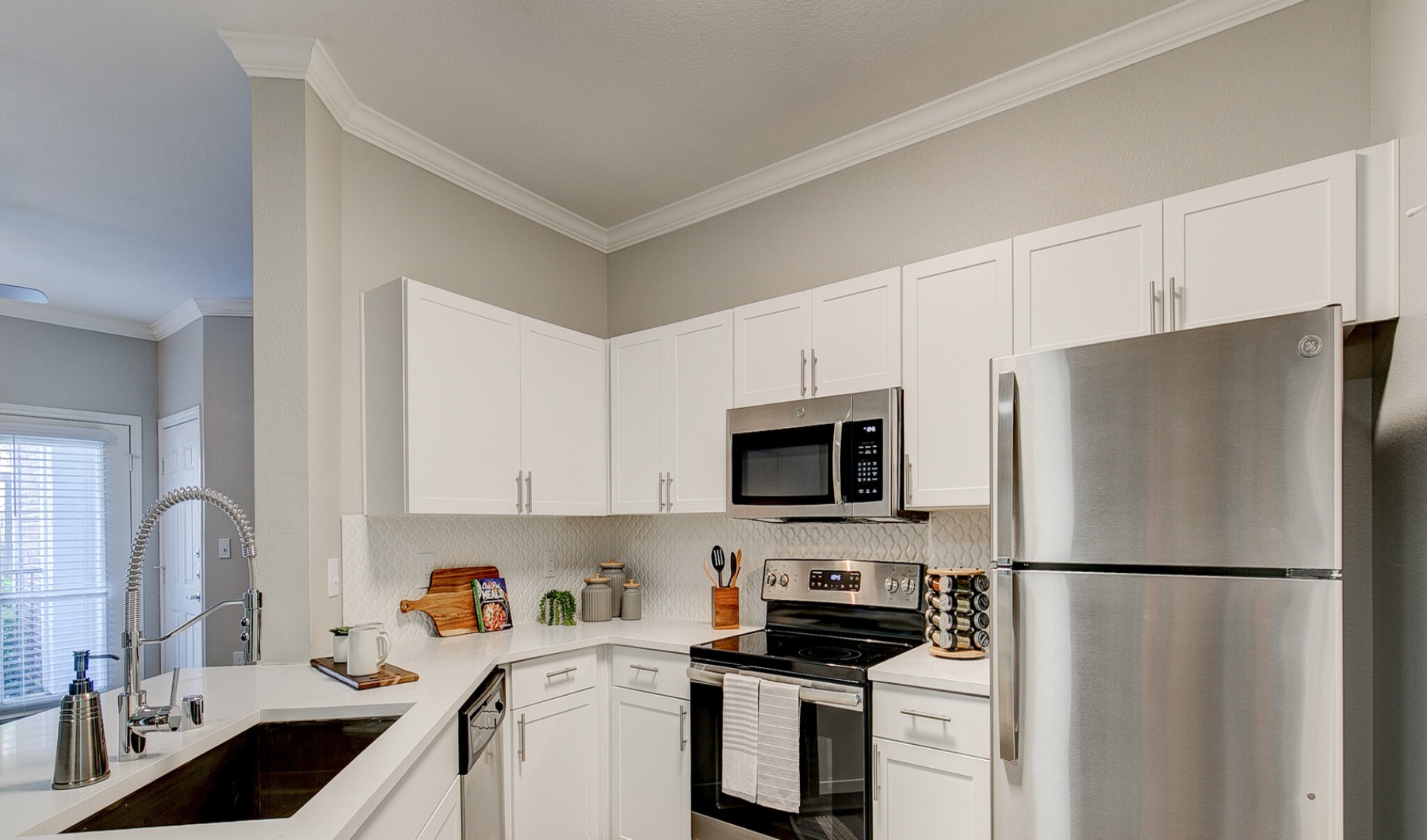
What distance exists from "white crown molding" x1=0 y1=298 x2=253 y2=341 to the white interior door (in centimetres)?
67

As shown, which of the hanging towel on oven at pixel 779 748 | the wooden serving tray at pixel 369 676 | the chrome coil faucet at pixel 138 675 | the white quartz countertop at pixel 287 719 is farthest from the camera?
the hanging towel on oven at pixel 779 748

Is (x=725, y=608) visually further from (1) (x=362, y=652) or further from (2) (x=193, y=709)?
(2) (x=193, y=709)

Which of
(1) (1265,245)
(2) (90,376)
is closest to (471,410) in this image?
(1) (1265,245)

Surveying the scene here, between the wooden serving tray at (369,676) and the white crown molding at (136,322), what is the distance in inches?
151

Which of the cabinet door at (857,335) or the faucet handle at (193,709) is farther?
the cabinet door at (857,335)

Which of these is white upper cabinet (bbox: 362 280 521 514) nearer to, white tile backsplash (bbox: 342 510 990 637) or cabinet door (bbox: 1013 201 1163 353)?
white tile backsplash (bbox: 342 510 990 637)

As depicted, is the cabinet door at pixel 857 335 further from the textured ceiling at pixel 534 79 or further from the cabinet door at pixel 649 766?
the cabinet door at pixel 649 766

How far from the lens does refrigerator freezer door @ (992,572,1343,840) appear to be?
145 centimetres

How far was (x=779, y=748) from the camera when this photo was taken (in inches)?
93.0

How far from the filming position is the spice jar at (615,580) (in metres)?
3.56

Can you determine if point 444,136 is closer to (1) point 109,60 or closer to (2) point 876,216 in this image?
(1) point 109,60

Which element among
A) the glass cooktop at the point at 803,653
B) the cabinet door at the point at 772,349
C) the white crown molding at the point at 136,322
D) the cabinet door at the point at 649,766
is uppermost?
the white crown molding at the point at 136,322

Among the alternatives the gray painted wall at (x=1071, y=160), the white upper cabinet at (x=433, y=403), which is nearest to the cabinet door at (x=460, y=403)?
the white upper cabinet at (x=433, y=403)

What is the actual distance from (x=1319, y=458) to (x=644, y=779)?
231 centimetres
